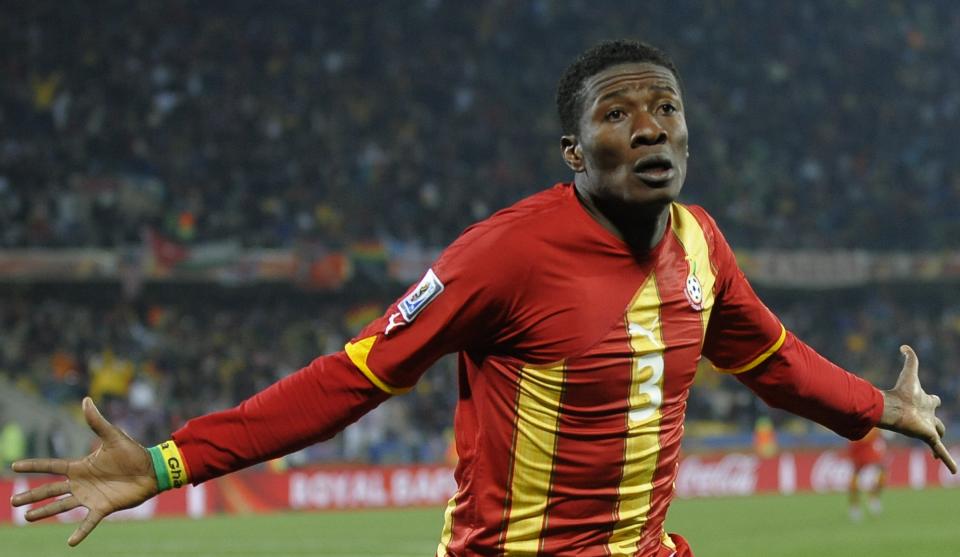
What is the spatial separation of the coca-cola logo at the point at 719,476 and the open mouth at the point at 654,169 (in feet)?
65.3

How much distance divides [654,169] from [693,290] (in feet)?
1.60

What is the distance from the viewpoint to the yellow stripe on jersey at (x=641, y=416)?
3.58 meters

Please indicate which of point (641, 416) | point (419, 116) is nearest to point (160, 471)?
point (641, 416)

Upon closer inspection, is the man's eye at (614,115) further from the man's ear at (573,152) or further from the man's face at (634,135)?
the man's ear at (573,152)

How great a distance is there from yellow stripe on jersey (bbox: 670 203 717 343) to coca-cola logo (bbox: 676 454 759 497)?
19340 mm

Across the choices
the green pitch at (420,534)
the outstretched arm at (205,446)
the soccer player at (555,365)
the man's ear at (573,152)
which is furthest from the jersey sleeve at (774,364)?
the green pitch at (420,534)

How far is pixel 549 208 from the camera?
3555 millimetres

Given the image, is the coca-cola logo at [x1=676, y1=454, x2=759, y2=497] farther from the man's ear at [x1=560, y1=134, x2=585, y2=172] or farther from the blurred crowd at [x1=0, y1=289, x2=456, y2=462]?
the man's ear at [x1=560, y1=134, x2=585, y2=172]

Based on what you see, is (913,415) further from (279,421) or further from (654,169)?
(279,421)

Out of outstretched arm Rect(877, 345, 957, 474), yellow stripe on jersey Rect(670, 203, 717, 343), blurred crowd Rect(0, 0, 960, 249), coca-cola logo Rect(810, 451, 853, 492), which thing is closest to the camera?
yellow stripe on jersey Rect(670, 203, 717, 343)

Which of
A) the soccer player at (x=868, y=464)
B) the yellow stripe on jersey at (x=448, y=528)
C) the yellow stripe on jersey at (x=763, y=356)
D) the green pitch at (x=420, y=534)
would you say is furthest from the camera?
the soccer player at (x=868, y=464)

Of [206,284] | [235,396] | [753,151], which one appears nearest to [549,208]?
[235,396]

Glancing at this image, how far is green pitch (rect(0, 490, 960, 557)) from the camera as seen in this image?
46.1ft

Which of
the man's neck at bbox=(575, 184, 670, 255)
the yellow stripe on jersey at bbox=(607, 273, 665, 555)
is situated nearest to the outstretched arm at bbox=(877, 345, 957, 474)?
the yellow stripe on jersey at bbox=(607, 273, 665, 555)
